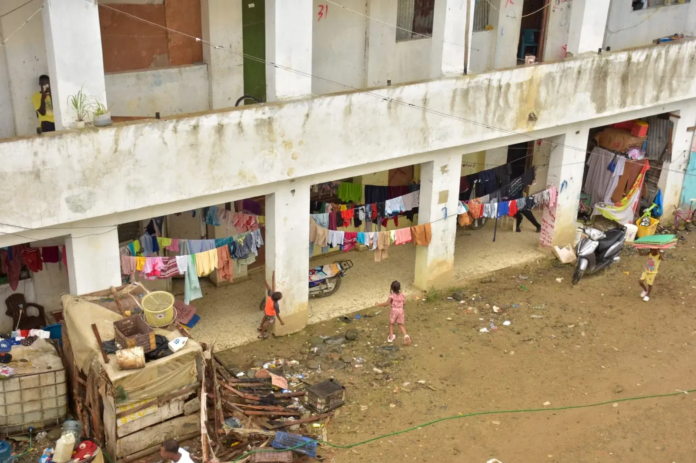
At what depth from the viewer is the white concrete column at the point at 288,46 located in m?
11.9

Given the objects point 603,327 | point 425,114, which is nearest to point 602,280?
point 603,327

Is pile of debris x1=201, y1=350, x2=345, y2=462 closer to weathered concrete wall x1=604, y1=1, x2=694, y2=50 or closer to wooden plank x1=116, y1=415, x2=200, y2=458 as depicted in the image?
wooden plank x1=116, y1=415, x2=200, y2=458

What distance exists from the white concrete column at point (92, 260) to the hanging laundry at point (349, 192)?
18.4 ft

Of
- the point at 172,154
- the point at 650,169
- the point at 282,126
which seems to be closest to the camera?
the point at 172,154

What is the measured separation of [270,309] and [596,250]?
7.18m

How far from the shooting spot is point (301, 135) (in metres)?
12.5

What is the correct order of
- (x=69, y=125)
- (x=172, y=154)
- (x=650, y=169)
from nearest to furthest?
(x=69, y=125)
(x=172, y=154)
(x=650, y=169)

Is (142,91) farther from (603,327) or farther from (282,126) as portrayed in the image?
(603,327)

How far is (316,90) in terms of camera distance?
48.0 feet

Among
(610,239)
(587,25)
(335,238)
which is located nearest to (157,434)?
(335,238)

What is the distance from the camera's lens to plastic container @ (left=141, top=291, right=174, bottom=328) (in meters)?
10.5

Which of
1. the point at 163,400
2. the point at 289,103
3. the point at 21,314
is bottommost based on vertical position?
the point at 21,314

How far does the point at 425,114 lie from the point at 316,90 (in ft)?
7.26

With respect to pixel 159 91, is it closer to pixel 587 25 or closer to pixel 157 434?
pixel 157 434
